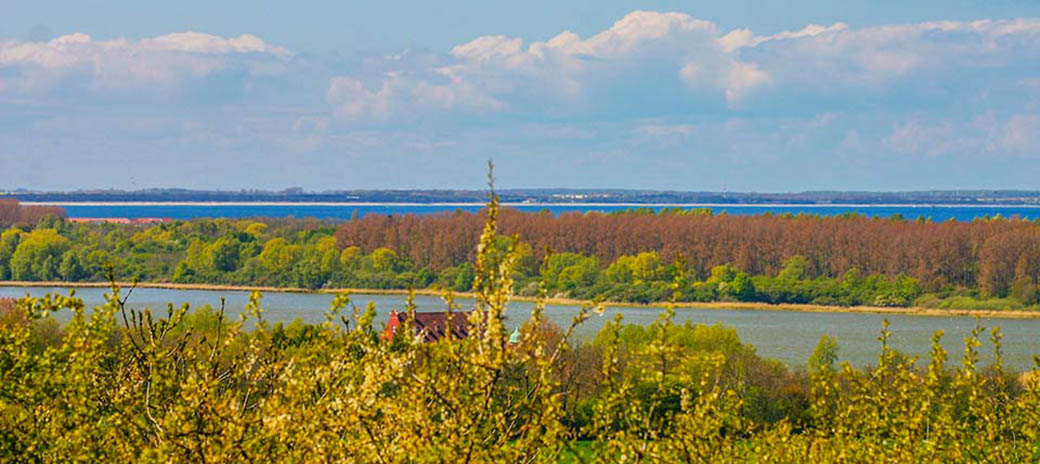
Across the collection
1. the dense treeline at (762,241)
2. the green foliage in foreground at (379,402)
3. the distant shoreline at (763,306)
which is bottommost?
the distant shoreline at (763,306)

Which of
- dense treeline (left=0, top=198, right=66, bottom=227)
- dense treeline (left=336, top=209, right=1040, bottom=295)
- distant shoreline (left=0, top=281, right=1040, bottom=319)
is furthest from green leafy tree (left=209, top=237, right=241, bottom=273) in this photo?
dense treeline (left=0, top=198, right=66, bottom=227)

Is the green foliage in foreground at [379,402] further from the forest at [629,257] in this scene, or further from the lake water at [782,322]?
the forest at [629,257]

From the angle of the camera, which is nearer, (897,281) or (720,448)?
(720,448)

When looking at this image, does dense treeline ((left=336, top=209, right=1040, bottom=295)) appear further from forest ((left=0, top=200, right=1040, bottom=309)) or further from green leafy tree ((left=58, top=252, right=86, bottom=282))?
green leafy tree ((left=58, top=252, right=86, bottom=282))

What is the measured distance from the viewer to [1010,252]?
178 feet

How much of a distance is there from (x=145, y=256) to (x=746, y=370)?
48.9 metres

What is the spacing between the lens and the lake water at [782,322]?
107ft

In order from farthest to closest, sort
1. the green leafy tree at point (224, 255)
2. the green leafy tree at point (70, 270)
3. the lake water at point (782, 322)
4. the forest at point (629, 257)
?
the green leafy tree at point (224, 255)
the green leafy tree at point (70, 270)
the forest at point (629, 257)
the lake water at point (782, 322)

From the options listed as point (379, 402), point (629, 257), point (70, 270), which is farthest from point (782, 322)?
point (379, 402)

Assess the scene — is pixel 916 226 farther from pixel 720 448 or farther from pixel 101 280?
pixel 720 448

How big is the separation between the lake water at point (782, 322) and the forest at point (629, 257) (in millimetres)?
4112

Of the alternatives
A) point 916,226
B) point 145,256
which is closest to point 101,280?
point 145,256

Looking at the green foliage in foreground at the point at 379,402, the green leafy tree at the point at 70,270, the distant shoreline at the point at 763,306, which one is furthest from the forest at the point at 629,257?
the green foliage in foreground at the point at 379,402

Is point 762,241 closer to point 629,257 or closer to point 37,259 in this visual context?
point 629,257
